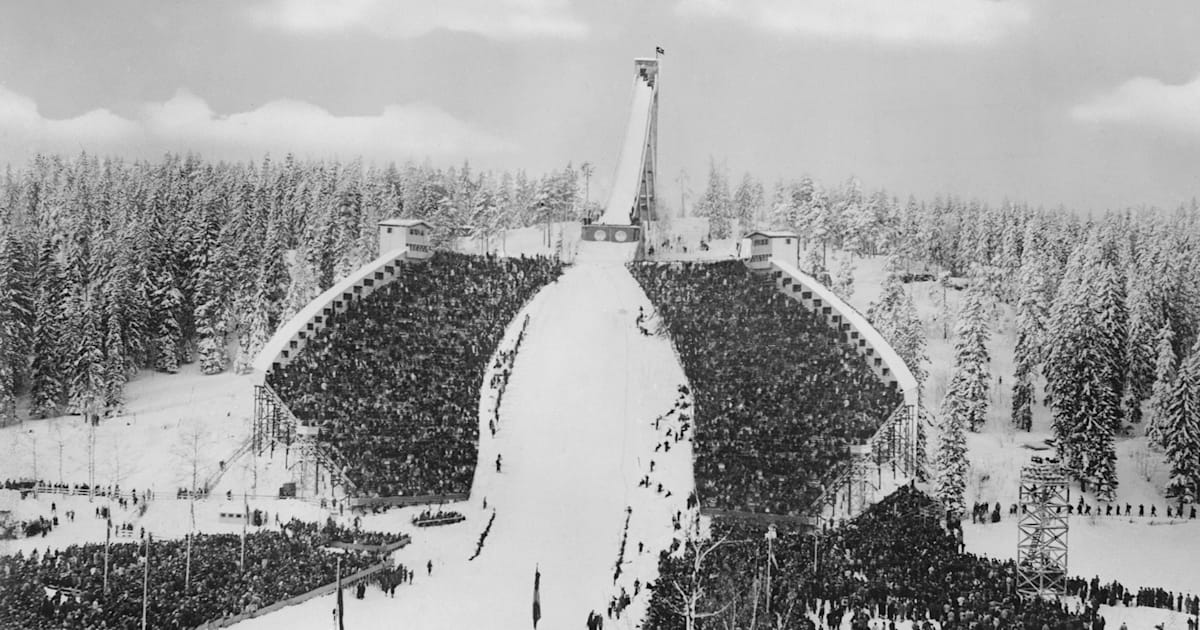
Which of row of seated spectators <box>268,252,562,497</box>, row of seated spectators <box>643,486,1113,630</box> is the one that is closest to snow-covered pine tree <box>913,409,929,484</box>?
row of seated spectators <box>643,486,1113,630</box>

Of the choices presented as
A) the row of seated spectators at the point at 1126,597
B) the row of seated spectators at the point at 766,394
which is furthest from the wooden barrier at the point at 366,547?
the row of seated spectators at the point at 1126,597

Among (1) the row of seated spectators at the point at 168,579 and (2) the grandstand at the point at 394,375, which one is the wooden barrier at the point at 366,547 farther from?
(2) the grandstand at the point at 394,375

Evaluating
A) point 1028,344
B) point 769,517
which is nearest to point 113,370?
point 769,517

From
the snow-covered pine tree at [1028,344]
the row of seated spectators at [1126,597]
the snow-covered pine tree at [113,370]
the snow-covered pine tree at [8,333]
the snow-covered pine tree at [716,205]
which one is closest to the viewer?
the row of seated spectators at [1126,597]

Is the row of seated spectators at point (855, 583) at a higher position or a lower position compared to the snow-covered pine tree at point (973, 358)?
lower

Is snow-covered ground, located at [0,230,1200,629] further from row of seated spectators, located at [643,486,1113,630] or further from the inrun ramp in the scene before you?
the inrun ramp

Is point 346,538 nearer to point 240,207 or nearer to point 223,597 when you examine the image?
point 223,597
